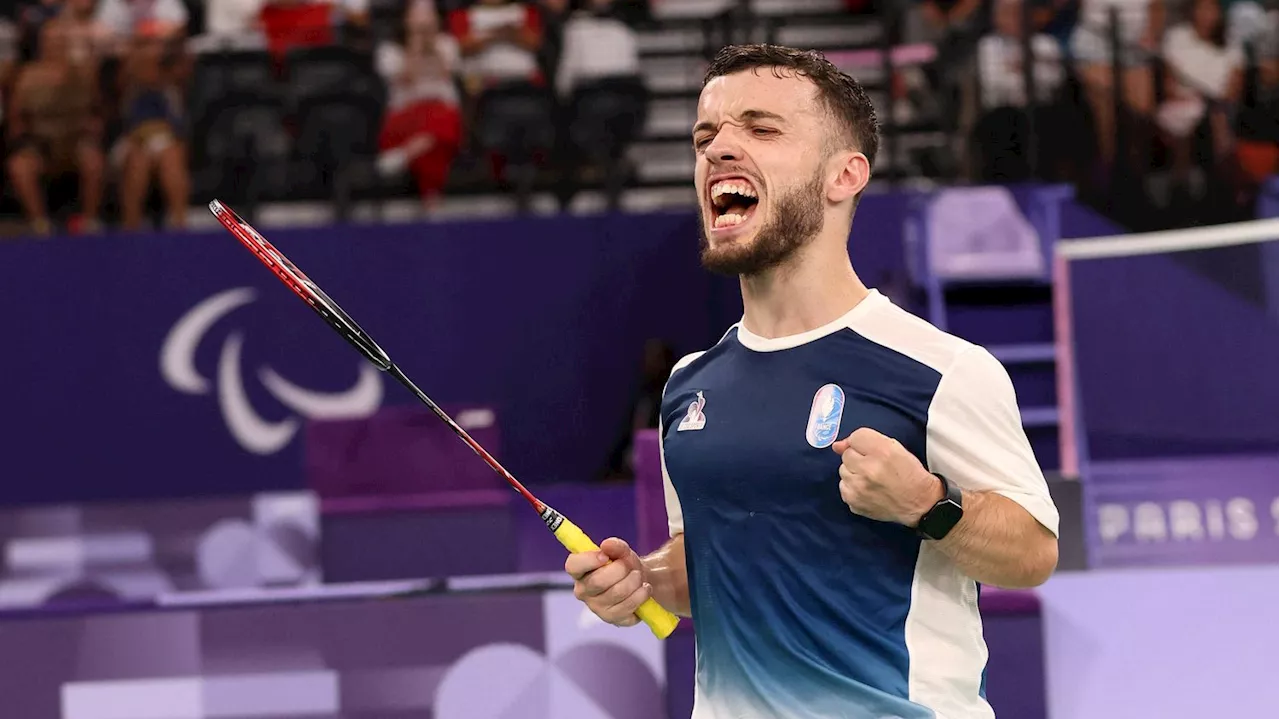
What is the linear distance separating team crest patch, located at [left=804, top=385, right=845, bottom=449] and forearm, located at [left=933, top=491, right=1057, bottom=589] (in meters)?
0.22

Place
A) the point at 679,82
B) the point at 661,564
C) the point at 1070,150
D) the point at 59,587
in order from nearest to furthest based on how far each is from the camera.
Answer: the point at 661,564, the point at 59,587, the point at 1070,150, the point at 679,82

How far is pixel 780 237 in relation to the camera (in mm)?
2529

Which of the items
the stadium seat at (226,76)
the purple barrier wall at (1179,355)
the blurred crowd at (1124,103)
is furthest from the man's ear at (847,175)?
the stadium seat at (226,76)

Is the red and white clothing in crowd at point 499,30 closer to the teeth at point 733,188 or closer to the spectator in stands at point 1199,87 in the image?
the spectator in stands at point 1199,87

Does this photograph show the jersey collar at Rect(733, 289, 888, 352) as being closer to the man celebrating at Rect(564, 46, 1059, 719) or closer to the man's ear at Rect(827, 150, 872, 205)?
the man celebrating at Rect(564, 46, 1059, 719)

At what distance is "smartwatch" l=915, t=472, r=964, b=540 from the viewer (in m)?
2.24

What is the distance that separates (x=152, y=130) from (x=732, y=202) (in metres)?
7.86

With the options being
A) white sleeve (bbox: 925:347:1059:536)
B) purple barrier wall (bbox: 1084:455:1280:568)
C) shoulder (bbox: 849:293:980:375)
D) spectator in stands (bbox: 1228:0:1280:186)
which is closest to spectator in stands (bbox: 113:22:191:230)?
purple barrier wall (bbox: 1084:455:1280:568)

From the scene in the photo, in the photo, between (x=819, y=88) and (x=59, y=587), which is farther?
(x=59, y=587)

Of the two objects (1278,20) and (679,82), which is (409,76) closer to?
(679,82)

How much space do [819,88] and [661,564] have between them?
84cm

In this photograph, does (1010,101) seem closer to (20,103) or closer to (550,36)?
(550,36)

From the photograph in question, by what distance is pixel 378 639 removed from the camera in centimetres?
411

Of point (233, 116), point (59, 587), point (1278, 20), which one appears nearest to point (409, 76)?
point (233, 116)
